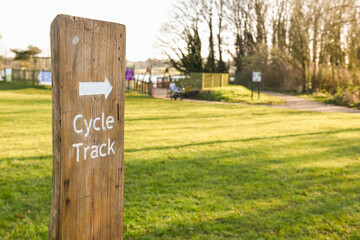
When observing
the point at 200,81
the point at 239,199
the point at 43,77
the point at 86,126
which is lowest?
the point at 239,199

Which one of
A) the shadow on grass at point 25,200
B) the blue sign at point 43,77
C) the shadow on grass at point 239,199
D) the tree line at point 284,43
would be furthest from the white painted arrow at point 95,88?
the blue sign at point 43,77

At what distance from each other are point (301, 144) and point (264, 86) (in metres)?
27.6

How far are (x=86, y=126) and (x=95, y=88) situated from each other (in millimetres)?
237

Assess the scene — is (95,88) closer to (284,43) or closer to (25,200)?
(25,200)

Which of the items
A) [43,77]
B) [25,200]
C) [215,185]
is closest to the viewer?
[25,200]

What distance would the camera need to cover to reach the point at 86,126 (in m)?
1.93

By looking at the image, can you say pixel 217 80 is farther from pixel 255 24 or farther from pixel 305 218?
pixel 305 218

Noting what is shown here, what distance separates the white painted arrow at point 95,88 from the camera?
189cm

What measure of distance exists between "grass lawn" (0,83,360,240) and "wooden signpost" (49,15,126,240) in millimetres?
1852

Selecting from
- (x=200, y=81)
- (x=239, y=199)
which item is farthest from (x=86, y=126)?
(x=200, y=81)

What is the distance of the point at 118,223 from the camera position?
7.24ft

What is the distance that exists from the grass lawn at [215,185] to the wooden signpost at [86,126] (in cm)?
185

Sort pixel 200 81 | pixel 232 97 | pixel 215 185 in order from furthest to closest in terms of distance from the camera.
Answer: pixel 200 81 → pixel 232 97 → pixel 215 185

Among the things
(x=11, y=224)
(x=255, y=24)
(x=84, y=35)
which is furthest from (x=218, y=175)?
(x=255, y=24)
